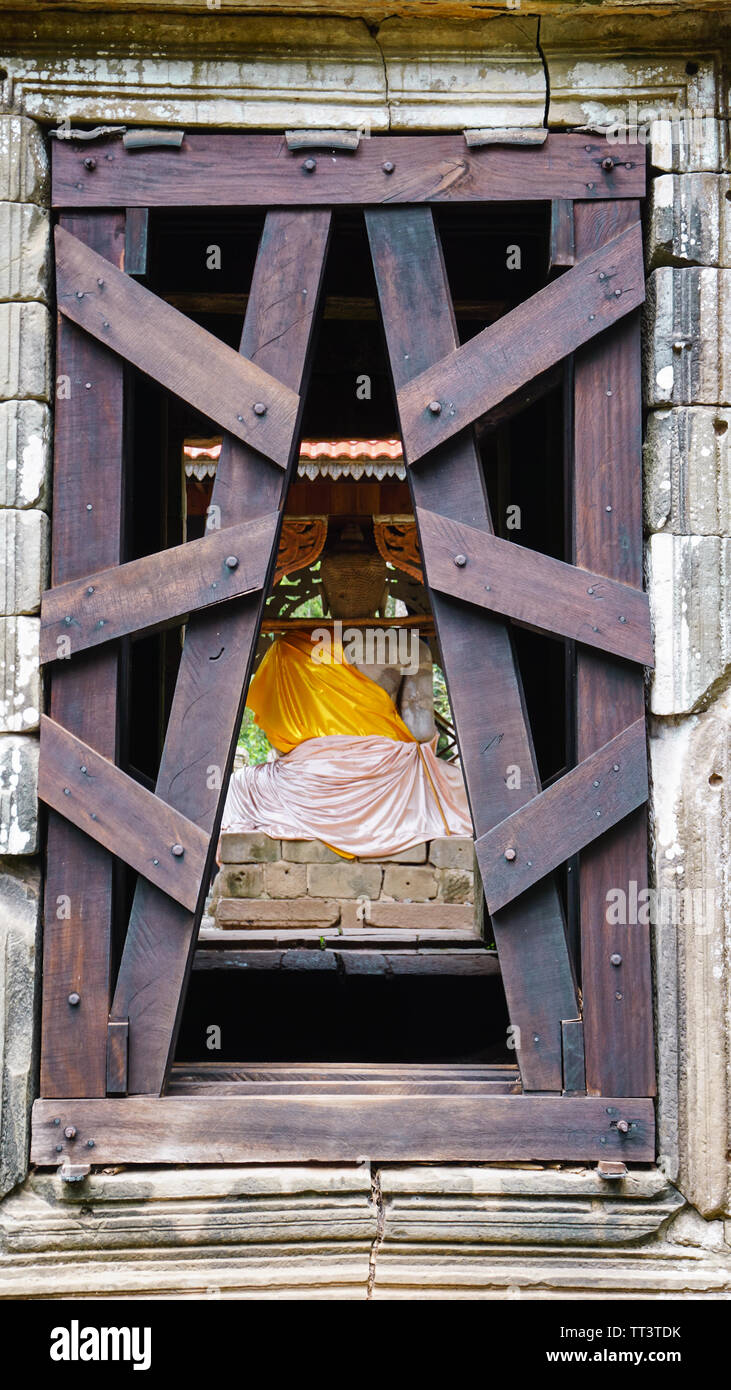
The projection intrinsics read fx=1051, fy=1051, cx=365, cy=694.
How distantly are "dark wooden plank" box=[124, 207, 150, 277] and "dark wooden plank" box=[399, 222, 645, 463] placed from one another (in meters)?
1.00

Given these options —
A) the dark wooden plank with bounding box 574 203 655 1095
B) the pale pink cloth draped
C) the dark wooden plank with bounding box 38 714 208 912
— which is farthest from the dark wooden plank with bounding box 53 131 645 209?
the pale pink cloth draped

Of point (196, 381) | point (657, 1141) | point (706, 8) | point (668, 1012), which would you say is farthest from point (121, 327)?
point (657, 1141)

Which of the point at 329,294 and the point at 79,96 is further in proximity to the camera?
the point at 329,294

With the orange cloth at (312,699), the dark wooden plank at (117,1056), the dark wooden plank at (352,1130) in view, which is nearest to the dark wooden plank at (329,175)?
the dark wooden plank at (117,1056)

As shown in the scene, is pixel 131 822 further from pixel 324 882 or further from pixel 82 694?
pixel 324 882

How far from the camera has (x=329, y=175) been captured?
11.2ft

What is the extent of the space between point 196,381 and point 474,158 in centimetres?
116

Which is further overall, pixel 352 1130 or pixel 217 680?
pixel 217 680

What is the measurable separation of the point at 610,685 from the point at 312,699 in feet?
24.7

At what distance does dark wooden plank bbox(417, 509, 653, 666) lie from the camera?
3.31 meters

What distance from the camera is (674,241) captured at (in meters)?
3.36

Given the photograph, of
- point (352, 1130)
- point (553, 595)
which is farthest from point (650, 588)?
point (352, 1130)

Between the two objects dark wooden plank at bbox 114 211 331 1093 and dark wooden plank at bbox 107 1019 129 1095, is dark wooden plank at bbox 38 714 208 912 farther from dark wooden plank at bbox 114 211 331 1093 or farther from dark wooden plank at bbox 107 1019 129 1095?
dark wooden plank at bbox 107 1019 129 1095

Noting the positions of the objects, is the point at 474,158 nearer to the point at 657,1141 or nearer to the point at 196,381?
the point at 196,381
